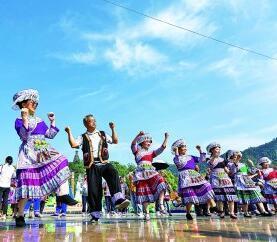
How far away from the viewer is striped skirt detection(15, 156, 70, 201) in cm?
605

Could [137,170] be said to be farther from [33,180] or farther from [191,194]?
[33,180]

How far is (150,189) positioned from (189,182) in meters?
0.95

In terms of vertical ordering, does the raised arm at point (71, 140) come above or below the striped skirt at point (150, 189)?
above

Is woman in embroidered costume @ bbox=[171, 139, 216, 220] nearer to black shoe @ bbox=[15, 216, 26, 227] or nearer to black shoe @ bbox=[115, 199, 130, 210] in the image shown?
black shoe @ bbox=[115, 199, 130, 210]

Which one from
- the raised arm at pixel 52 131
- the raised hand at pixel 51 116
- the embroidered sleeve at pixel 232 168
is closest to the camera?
the raised arm at pixel 52 131

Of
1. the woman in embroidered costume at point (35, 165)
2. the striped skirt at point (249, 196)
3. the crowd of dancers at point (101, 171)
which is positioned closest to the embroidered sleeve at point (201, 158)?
the crowd of dancers at point (101, 171)

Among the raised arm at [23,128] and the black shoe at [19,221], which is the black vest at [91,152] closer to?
the raised arm at [23,128]

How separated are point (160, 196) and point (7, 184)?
6.50 metres

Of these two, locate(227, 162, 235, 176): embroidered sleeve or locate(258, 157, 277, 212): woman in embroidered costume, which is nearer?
locate(227, 162, 235, 176): embroidered sleeve

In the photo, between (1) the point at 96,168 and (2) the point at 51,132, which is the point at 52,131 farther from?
(1) the point at 96,168

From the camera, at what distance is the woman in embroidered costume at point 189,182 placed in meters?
9.05

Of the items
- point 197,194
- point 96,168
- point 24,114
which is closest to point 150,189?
point 197,194

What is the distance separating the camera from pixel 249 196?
34.9 ft

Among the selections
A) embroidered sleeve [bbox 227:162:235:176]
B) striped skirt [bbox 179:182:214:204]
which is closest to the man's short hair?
striped skirt [bbox 179:182:214:204]
